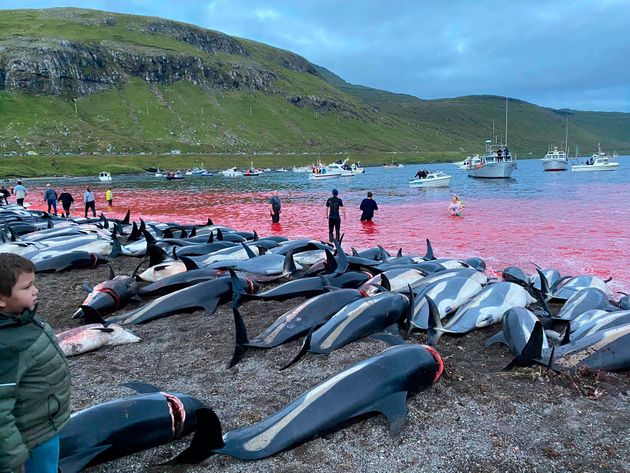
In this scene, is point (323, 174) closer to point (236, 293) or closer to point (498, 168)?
point (498, 168)

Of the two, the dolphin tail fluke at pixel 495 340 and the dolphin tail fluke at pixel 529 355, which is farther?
the dolphin tail fluke at pixel 495 340

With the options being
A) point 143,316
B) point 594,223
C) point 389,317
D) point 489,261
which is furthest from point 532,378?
point 594,223

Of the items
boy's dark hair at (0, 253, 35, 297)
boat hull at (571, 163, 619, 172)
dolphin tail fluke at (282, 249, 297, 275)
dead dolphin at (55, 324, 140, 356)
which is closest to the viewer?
boy's dark hair at (0, 253, 35, 297)

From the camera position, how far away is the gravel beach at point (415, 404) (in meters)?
4.80

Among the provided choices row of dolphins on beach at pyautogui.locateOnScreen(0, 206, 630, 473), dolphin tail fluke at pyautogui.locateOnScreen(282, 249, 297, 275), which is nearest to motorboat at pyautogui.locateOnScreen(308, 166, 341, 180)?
row of dolphins on beach at pyautogui.locateOnScreen(0, 206, 630, 473)

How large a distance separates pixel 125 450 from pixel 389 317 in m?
4.62

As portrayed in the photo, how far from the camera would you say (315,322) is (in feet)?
26.9

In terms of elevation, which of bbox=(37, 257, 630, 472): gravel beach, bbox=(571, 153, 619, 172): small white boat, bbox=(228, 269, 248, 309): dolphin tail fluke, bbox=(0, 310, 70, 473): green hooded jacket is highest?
bbox=(571, 153, 619, 172): small white boat

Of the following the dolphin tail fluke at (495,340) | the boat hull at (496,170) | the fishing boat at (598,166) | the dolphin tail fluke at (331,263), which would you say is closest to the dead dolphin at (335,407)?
the dolphin tail fluke at (495,340)

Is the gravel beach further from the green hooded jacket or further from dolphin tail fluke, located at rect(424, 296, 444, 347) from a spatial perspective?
the green hooded jacket

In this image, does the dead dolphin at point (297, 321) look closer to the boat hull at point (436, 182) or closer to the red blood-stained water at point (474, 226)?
the red blood-stained water at point (474, 226)

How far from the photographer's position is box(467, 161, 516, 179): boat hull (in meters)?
76.0

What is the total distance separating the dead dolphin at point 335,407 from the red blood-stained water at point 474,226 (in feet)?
35.6

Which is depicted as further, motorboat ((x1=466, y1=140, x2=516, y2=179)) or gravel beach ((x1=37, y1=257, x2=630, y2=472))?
motorboat ((x1=466, y1=140, x2=516, y2=179))
